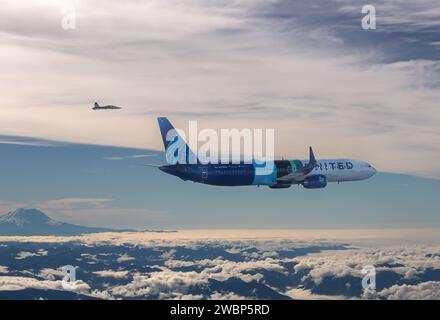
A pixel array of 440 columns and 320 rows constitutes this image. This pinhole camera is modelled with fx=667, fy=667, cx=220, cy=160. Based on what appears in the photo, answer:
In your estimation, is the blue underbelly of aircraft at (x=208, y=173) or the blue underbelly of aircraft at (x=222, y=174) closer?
the blue underbelly of aircraft at (x=208, y=173)

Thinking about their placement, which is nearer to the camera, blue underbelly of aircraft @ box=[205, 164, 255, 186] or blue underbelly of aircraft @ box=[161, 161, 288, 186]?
blue underbelly of aircraft @ box=[161, 161, 288, 186]

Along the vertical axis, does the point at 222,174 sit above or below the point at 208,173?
below

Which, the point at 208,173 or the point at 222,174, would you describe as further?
the point at 222,174
